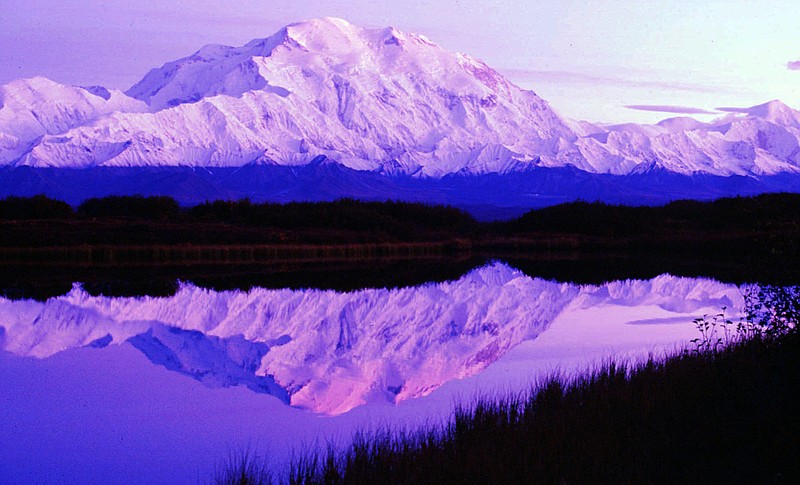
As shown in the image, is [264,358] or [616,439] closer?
[616,439]

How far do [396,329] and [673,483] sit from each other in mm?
15515

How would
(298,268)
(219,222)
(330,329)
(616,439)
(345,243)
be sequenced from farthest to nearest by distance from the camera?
(219,222), (345,243), (298,268), (330,329), (616,439)

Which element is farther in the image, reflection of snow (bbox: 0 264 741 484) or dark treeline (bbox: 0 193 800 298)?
dark treeline (bbox: 0 193 800 298)

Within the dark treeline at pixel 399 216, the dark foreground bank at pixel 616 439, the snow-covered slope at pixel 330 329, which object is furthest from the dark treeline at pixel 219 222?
the dark foreground bank at pixel 616 439

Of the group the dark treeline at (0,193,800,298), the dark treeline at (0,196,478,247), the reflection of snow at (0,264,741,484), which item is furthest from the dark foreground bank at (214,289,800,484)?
the dark treeline at (0,196,478,247)

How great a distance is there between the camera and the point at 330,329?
24797 mm

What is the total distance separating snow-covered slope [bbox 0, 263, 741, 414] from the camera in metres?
17.9

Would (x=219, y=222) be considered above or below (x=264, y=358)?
above

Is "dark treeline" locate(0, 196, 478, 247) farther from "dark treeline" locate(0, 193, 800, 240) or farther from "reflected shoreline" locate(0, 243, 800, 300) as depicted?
"reflected shoreline" locate(0, 243, 800, 300)

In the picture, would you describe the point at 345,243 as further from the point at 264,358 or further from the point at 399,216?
the point at 264,358

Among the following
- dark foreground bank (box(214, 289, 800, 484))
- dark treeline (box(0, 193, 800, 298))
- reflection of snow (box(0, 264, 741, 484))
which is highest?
dark treeline (box(0, 193, 800, 298))

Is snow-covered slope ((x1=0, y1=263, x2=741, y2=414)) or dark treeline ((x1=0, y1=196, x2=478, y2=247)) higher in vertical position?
dark treeline ((x1=0, y1=196, x2=478, y2=247))

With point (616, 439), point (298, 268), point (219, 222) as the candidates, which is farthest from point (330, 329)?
point (219, 222)

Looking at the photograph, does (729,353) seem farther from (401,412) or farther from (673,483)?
(673,483)
